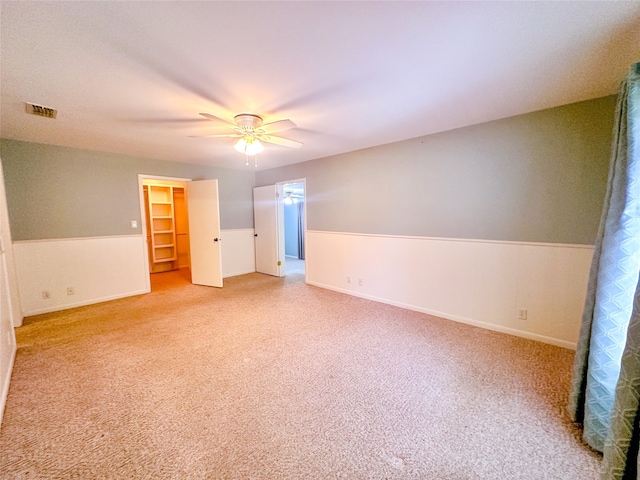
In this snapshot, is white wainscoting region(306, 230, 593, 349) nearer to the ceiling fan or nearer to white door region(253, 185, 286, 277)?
white door region(253, 185, 286, 277)

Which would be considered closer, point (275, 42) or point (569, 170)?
point (275, 42)

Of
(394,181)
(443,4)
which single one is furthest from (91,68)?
(394,181)

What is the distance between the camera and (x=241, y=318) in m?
3.19

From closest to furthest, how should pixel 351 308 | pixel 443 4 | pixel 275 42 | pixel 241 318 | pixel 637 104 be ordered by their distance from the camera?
pixel 443 4 → pixel 637 104 → pixel 275 42 → pixel 241 318 → pixel 351 308

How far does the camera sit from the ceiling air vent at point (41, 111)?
2213mm

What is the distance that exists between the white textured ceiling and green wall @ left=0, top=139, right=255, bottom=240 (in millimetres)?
965

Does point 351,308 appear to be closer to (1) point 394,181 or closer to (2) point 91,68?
(1) point 394,181

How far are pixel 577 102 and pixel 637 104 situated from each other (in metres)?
1.24

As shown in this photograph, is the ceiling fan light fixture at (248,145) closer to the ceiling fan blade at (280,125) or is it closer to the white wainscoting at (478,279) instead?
the ceiling fan blade at (280,125)

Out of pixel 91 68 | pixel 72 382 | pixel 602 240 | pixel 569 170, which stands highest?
pixel 91 68

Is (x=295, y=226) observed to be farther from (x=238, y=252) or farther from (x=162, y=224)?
(x=162, y=224)

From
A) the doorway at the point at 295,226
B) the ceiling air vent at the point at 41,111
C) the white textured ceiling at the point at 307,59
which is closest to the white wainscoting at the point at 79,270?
the white textured ceiling at the point at 307,59

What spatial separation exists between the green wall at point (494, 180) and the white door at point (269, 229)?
5.68 feet

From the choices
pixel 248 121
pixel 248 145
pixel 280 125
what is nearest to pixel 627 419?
pixel 280 125
